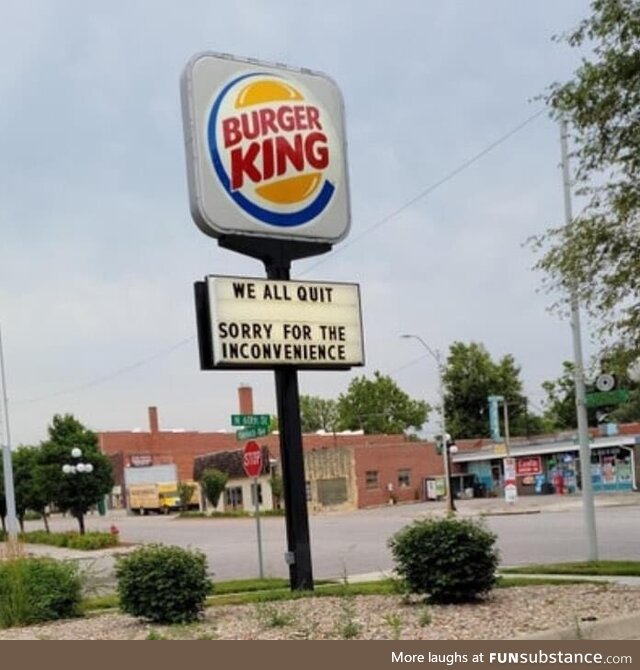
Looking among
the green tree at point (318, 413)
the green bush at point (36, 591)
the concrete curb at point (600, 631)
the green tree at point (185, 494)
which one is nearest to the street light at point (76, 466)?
the green bush at point (36, 591)

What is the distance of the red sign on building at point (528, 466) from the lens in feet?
224

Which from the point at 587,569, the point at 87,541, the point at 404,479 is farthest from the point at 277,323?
the point at 404,479

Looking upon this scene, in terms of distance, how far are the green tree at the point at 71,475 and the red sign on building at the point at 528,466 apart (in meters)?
29.4

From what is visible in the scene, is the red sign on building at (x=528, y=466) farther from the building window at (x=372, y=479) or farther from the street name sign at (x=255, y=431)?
the street name sign at (x=255, y=431)

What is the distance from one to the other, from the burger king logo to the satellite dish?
19.3 feet

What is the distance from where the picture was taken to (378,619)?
10.1m

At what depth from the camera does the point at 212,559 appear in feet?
99.1

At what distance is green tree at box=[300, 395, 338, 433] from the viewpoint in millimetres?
134000

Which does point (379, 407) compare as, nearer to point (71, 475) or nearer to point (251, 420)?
point (71, 475)

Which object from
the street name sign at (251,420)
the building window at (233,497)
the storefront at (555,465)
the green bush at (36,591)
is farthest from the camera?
the building window at (233,497)

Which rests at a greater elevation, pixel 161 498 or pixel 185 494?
pixel 185 494

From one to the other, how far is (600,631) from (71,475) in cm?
4282

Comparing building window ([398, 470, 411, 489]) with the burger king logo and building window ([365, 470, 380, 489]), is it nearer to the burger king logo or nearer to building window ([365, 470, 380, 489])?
building window ([365, 470, 380, 489])

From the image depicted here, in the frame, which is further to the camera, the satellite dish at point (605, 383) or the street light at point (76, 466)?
the street light at point (76, 466)
